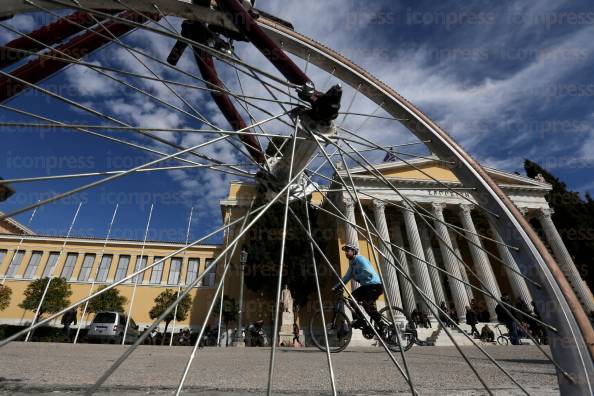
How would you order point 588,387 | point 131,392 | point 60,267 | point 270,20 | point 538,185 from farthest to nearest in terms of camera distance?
point 60,267, point 538,185, point 270,20, point 131,392, point 588,387

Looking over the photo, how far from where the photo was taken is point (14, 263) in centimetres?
3216

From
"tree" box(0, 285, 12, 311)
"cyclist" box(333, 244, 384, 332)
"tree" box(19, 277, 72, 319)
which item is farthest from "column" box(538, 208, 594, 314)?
"tree" box(0, 285, 12, 311)

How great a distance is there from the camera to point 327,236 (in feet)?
98.0

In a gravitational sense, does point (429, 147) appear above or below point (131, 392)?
above

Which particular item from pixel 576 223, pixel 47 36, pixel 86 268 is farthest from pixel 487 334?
pixel 86 268

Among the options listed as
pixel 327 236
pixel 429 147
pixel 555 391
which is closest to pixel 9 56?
pixel 429 147

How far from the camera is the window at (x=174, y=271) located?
32369 mm

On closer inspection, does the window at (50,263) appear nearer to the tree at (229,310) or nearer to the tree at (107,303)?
the tree at (107,303)

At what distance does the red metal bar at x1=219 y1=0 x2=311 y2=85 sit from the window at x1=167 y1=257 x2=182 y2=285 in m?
33.1

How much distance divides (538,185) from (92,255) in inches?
1756

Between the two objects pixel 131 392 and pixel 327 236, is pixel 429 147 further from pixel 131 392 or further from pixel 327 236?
pixel 327 236

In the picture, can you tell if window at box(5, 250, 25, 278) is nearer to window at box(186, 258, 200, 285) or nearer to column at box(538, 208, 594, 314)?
window at box(186, 258, 200, 285)

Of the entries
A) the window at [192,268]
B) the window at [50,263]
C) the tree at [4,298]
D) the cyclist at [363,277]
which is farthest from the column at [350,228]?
the window at [50,263]

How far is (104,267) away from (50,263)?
17.9 feet
